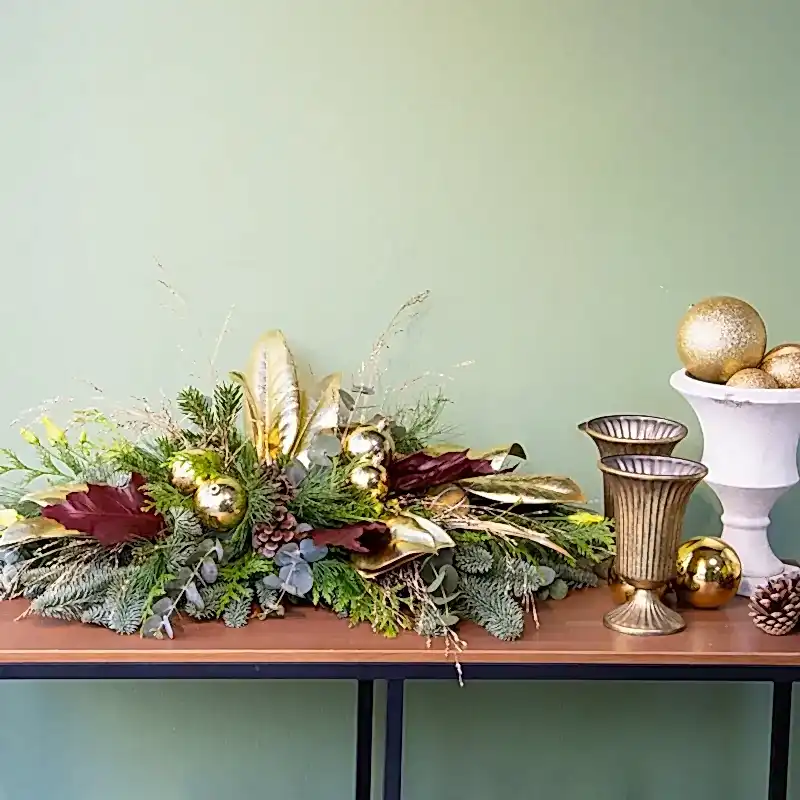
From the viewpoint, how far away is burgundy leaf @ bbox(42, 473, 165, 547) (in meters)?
1.21

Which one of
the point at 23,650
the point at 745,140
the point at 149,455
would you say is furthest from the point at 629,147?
the point at 23,650

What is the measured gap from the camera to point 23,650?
3.66 ft

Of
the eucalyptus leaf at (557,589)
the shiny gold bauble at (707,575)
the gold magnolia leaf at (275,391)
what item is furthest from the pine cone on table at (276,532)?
the shiny gold bauble at (707,575)

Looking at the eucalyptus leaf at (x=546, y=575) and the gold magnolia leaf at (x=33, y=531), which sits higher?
the gold magnolia leaf at (x=33, y=531)

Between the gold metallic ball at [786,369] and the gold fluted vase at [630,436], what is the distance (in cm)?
13

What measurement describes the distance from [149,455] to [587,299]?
659 millimetres

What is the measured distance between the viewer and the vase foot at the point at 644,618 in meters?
1.21

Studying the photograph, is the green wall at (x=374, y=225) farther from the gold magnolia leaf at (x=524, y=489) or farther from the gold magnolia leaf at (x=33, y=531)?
the gold magnolia leaf at (x=33, y=531)

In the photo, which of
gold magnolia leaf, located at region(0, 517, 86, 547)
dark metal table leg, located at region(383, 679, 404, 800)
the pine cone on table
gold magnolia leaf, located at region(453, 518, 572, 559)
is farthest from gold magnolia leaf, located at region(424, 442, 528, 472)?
gold magnolia leaf, located at region(0, 517, 86, 547)

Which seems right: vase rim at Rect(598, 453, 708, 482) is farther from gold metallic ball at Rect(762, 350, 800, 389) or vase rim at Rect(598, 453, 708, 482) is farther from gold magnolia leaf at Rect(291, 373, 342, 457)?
gold magnolia leaf at Rect(291, 373, 342, 457)

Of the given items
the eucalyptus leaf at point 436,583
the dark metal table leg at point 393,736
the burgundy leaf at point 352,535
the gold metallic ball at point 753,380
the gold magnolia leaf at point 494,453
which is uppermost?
the gold metallic ball at point 753,380

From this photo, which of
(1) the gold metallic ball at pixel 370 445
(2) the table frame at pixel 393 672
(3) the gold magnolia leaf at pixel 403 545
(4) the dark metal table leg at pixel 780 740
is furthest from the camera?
(4) the dark metal table leg at pixel 780 740

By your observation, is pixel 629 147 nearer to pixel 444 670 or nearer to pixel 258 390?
pixel 258 390

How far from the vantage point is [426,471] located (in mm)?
1354
